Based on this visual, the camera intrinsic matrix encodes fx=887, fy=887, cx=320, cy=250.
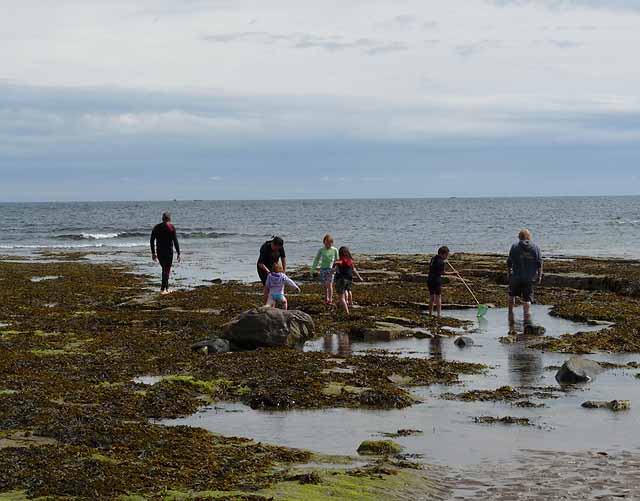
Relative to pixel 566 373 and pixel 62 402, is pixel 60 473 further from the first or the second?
pixel 566 373

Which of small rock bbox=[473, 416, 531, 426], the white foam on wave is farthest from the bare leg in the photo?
the white foam on wave

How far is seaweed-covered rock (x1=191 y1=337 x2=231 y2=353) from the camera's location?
1579cm

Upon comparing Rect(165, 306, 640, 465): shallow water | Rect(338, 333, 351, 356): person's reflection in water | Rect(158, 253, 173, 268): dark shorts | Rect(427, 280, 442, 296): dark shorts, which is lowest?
Rect(165, 306, 640, 465): shallow water

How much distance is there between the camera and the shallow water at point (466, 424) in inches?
388

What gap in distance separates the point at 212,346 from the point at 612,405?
280 inches

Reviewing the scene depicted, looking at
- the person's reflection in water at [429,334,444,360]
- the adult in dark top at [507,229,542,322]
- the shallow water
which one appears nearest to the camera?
the shallow water

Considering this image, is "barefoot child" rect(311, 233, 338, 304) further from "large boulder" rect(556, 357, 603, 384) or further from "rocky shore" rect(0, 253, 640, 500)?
"large boulder" rect(556, 357, 603, 384)

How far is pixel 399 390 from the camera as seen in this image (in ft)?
41.1

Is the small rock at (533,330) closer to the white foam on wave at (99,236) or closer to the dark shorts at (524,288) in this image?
the dark shorts at (524,288)

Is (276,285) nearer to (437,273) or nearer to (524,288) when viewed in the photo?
(437,273)

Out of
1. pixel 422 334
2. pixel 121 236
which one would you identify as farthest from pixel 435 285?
pixel 121 236

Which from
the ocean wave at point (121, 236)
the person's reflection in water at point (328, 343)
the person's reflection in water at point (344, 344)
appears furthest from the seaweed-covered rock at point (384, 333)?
the ocean wave at point (121, 236)

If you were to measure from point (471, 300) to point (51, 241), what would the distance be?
58.3m

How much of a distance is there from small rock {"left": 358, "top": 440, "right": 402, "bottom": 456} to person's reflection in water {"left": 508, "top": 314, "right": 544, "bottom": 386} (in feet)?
14.0
